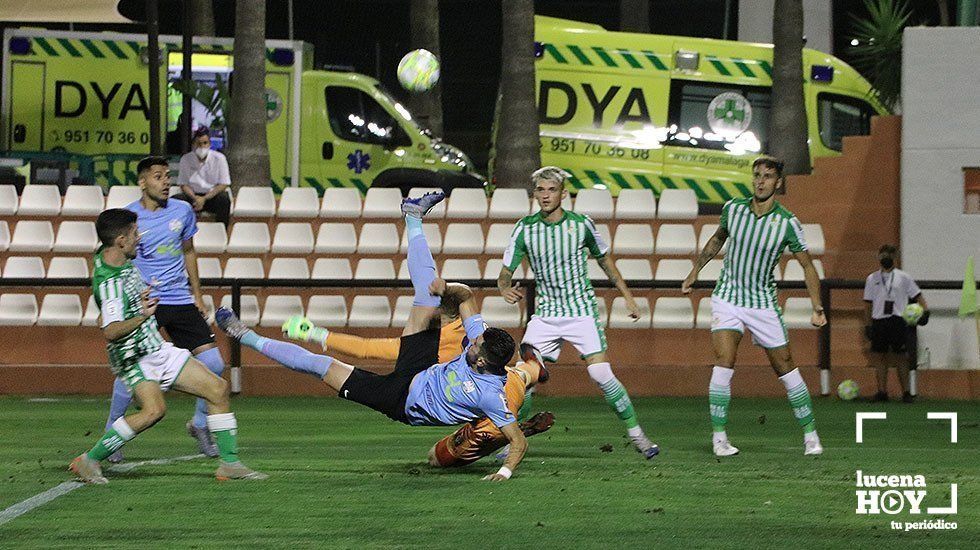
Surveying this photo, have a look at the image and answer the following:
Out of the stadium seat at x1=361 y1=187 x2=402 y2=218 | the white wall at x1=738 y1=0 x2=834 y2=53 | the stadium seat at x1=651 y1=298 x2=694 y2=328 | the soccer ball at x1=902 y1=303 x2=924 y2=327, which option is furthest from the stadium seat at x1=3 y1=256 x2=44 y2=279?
the white wall at x1=738 y1=0 x2=834 y2=53

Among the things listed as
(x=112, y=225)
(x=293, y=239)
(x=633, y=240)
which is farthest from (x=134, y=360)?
(x=633, y=240)

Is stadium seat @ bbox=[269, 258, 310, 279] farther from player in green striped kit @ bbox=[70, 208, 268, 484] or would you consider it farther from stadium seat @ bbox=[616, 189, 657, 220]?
player in green striped kit @ bbox=[70, 208, 268, 484]

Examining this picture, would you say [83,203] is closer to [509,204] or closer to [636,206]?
[509,204]

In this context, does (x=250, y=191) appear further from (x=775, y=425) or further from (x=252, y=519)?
(x=252, y=519)

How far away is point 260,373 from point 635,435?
8092mm

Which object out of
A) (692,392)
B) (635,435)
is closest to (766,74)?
(692,392)

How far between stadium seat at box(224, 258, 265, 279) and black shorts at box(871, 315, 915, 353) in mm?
7643

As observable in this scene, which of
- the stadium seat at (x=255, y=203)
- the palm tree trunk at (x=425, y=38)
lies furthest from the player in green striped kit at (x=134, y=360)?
the palm tree trunk at (x=425, y=38)

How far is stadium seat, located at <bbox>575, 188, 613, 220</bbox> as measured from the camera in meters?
21.3

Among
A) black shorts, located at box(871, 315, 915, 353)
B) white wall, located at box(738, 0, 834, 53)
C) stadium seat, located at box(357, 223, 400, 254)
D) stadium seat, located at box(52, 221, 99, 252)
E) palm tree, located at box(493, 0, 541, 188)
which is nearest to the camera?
black shorts, located at box(871, 315, 915, 353)

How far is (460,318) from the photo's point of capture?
1068 centimetres

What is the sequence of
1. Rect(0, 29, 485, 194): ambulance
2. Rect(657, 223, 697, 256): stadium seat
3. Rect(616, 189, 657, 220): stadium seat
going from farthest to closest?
1. Rect(0, 29, 485, 194): ambulance
2. Rect(616, 189, 657, 220): stadium seat
3. Rect(657, 223, 697, 256): stadium seat

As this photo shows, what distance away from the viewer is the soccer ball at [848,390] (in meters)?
17.5

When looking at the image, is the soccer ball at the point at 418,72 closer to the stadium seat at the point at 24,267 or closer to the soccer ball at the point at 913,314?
the stadium seat at the point at 24,267
